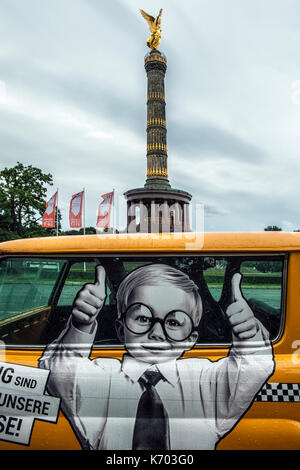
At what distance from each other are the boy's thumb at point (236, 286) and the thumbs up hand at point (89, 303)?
79 cm

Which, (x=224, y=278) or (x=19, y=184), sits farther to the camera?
(x=19, y=184)

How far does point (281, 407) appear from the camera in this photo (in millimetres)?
1735

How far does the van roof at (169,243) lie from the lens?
6.13 ft

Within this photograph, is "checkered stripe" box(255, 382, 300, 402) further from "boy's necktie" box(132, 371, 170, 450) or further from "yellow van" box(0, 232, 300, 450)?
"boy's necktie" box(132, 371, 170, 450)

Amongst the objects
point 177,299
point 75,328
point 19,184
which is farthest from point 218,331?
point 19,184

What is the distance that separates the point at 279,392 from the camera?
175 centimetres

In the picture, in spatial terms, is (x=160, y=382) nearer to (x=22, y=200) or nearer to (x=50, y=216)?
(x=50, y=216)

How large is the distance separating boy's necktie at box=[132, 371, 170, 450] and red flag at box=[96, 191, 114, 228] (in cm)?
1907

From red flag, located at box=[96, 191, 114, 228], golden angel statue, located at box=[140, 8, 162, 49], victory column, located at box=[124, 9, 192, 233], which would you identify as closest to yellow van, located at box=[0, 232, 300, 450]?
red flag, located at box=[96, 191, 114, 228]

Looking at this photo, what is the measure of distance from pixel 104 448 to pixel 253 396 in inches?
34.9

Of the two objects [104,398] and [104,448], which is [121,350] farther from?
[104,448]

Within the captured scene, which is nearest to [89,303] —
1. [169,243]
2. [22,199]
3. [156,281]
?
[156,281]

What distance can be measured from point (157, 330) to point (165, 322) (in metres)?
0.07
